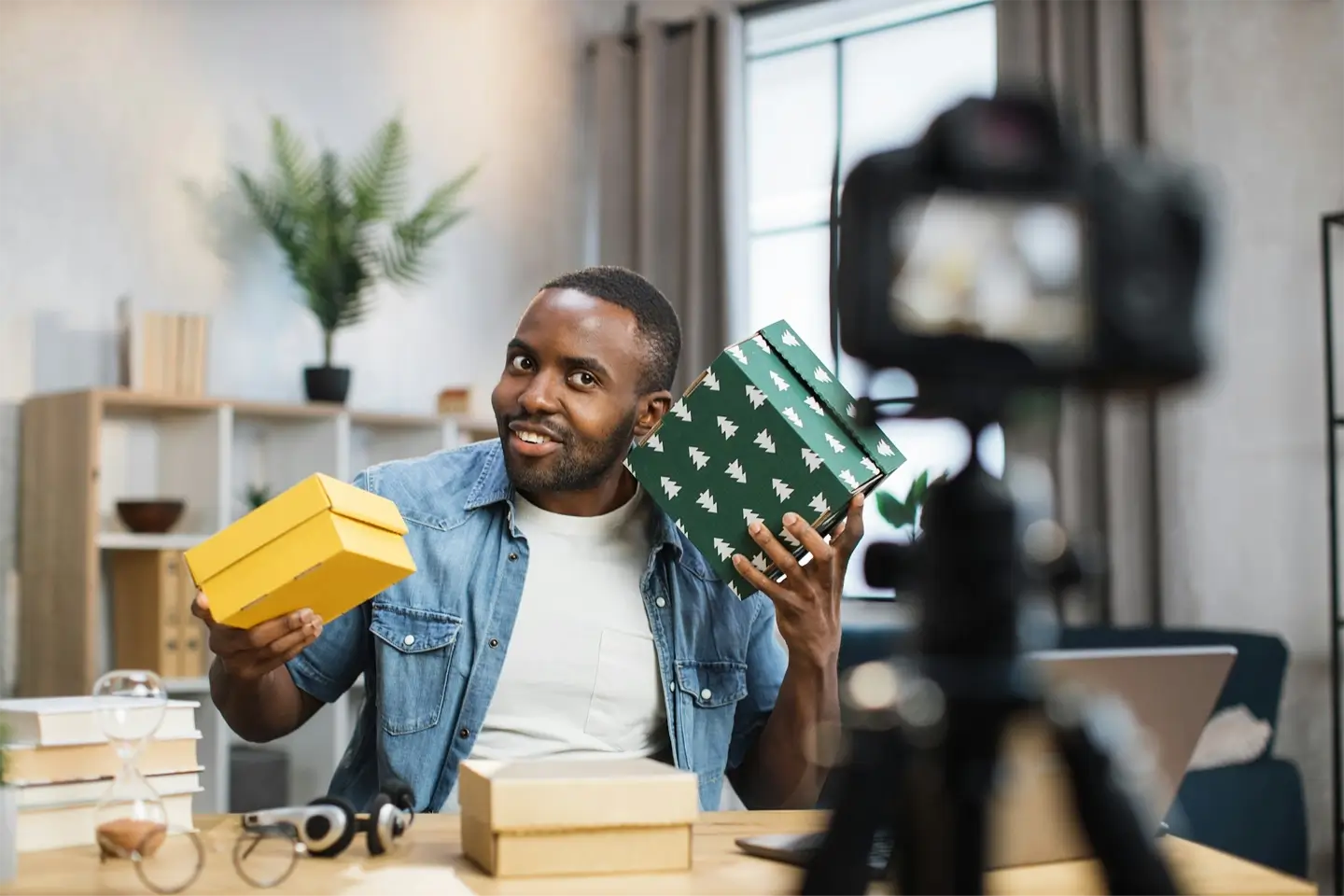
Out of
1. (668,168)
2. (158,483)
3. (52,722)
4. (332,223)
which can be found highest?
(668,168)

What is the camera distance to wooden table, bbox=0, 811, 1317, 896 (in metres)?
1.10

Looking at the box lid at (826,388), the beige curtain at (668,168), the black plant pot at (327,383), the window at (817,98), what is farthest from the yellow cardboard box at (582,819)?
the beige curtain at (668,168)

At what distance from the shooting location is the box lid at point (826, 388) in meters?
1.47

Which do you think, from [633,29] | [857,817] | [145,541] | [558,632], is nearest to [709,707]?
[558,632]

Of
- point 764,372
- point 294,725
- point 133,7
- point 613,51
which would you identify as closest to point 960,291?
point 764,372

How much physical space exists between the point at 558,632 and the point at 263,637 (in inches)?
17.9

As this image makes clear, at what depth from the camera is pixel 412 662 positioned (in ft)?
5.60

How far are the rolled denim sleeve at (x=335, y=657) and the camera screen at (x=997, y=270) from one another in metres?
1.19

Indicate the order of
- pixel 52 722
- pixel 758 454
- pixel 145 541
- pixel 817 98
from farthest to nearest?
pixel 817 98, pixel 145 541, pixel 758 454, pixel 52 722

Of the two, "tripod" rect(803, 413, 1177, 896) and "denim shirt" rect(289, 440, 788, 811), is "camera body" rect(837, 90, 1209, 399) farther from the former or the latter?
"denim shirt" rect(289, 440, 788, 811)

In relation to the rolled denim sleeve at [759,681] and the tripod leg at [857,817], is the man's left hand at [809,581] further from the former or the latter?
the tripod leg at [857,817]

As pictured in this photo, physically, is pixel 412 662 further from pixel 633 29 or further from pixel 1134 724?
pixel 633 29

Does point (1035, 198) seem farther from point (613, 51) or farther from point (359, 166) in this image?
point (613, 51)

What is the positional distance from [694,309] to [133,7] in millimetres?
2029
